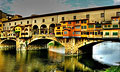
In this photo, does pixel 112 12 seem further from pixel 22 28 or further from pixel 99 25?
pixel 22 28

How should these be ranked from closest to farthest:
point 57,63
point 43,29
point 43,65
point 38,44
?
1. point 43,65
2. point 57,63
3. point 43,29
4. point 38,44

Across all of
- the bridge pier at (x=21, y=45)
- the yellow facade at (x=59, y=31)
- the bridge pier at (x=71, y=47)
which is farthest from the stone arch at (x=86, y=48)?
the bridge pier at (x=21, y=45)

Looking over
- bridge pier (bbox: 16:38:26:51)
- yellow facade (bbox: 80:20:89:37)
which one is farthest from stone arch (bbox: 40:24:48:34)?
yellow facade (bbox: 80:20:89:37)

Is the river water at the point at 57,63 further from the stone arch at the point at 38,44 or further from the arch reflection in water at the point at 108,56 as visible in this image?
the stone arch at the point at 38,44

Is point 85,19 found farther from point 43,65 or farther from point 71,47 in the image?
point 43,65

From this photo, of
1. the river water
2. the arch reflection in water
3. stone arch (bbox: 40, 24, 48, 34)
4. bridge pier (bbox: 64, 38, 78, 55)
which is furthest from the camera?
stone arch (bbox: 40, 24, 48, 34)

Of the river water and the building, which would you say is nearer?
the river water

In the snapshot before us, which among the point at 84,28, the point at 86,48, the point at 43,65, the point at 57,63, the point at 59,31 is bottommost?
the point at 43,65

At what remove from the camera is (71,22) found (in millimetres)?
36156

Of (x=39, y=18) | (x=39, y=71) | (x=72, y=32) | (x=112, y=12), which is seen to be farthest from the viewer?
(x=39, y=18)

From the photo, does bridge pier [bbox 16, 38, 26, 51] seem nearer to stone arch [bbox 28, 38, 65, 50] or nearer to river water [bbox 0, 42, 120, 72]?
stone arch [bbox 28, 38, 65, 50]

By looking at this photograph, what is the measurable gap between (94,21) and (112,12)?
18.2 ft

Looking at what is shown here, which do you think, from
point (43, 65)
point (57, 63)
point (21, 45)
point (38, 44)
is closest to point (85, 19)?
point (57, 63)

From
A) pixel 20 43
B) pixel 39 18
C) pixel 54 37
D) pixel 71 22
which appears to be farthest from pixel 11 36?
pixel 71 22
